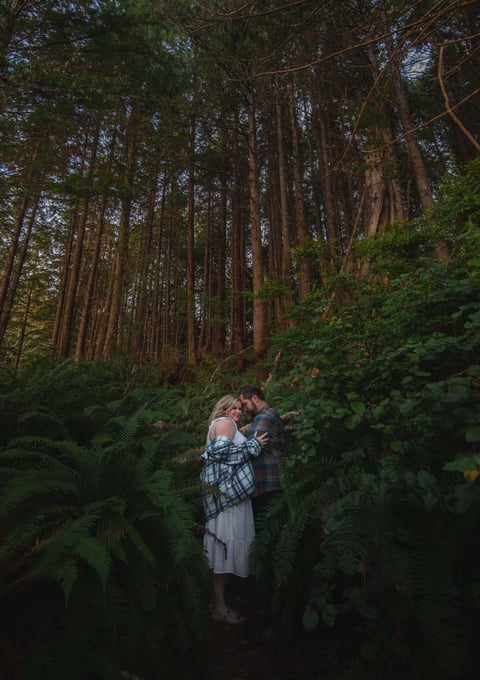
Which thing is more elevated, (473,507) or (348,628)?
(473,507)

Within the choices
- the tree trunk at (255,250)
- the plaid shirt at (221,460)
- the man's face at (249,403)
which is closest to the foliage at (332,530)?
the plaid shirt at (221,460)

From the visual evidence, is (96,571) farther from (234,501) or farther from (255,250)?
(255,250)

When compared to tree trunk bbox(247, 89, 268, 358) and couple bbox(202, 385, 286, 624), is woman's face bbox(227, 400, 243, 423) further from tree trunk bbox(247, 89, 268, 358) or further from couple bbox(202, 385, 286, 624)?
tree trunk bbox(247, 89, 268, 358)

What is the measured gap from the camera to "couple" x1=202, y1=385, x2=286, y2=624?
2.93 m

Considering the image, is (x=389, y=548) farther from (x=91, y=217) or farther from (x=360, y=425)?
(x=91, y=217)

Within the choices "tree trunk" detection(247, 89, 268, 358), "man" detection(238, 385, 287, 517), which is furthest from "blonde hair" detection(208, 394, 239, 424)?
"tree trunk" detection(247, 89, 268, 358)

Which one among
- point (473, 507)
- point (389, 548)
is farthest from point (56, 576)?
point (473, 507)

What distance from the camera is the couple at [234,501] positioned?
2.93m

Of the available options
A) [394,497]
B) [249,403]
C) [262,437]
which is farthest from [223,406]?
[394,497]

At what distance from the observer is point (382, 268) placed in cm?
480

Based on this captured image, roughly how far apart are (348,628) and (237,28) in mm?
5362

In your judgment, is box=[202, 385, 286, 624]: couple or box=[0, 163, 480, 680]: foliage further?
box=[202, 385, 286, 624]: couple

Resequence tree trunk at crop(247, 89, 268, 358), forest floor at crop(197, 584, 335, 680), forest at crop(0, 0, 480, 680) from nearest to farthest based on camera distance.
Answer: forest at crop(0, 0, 480, 680) → forest floor at crop(197, 584, 335, 680) → tree trunk at crop(247, 89, 268, 358)

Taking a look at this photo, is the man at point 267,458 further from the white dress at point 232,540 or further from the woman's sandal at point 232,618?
the woman's sandal at point 232,618
